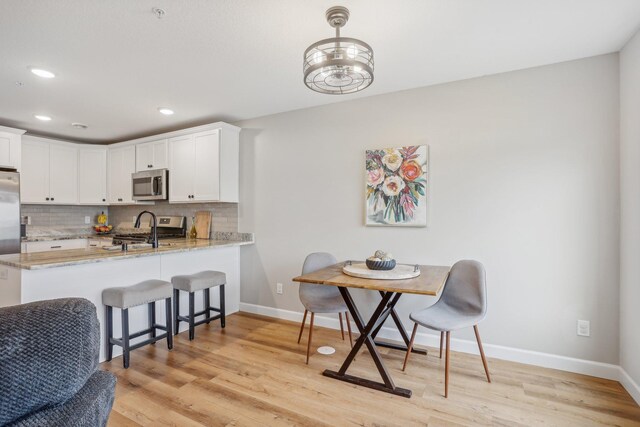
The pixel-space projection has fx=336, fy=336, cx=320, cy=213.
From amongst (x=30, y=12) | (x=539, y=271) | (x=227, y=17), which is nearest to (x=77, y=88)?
A: (x=30, y=12)

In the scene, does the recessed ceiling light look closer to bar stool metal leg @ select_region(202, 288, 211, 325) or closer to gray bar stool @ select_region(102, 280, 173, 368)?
gray bar stool @ select_region(102, 280, 173, 368)

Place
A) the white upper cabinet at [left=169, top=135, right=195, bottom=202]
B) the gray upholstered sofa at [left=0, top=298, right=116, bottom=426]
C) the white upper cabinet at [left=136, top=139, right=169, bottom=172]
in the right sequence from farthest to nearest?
the white upper cabinet at [left=136, top=139, right=169, bottom=172], the white upper cabinet at [left=169, top=135, right=195, bottom=202], the gray upholstered sofa at [left=0, top=298, right=116, bottom=426]

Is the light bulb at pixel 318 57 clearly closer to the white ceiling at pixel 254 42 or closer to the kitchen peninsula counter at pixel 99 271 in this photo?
the white ceiling at pixel 254 42

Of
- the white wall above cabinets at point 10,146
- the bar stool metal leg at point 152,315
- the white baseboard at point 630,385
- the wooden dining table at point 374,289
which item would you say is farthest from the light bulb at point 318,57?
the white wall above cabinets at point 10,146

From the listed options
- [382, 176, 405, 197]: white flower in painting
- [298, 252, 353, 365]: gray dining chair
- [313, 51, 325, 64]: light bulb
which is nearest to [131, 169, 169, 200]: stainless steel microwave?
[298, 252, 353, 365]: gray dining chair

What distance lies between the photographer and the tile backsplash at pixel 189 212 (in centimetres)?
431

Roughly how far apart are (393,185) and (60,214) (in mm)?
5141

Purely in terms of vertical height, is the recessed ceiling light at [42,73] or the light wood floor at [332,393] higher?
the recessed ceiling light at [42,73]

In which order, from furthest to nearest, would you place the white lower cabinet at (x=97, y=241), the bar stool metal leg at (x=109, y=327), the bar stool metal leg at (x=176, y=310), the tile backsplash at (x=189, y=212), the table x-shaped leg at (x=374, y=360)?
1. the white lower cabinet at (x=97, y=241)
2. the tile backsplash at (x=189, y=212)
3. the bar stool metal leg at (x=176, y=310)
4. the bar stool metal leg at (x=109, y=327)
5. the table x-shaped leg at (x=374, y=360)

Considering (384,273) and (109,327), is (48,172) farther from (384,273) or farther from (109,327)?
(384,273)

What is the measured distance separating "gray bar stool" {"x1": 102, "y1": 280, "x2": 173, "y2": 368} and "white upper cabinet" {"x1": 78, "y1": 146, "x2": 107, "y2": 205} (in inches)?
113

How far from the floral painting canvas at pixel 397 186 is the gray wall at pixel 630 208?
1.39 m

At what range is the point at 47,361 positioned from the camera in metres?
0.74

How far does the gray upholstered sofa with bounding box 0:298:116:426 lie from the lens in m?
0.69
